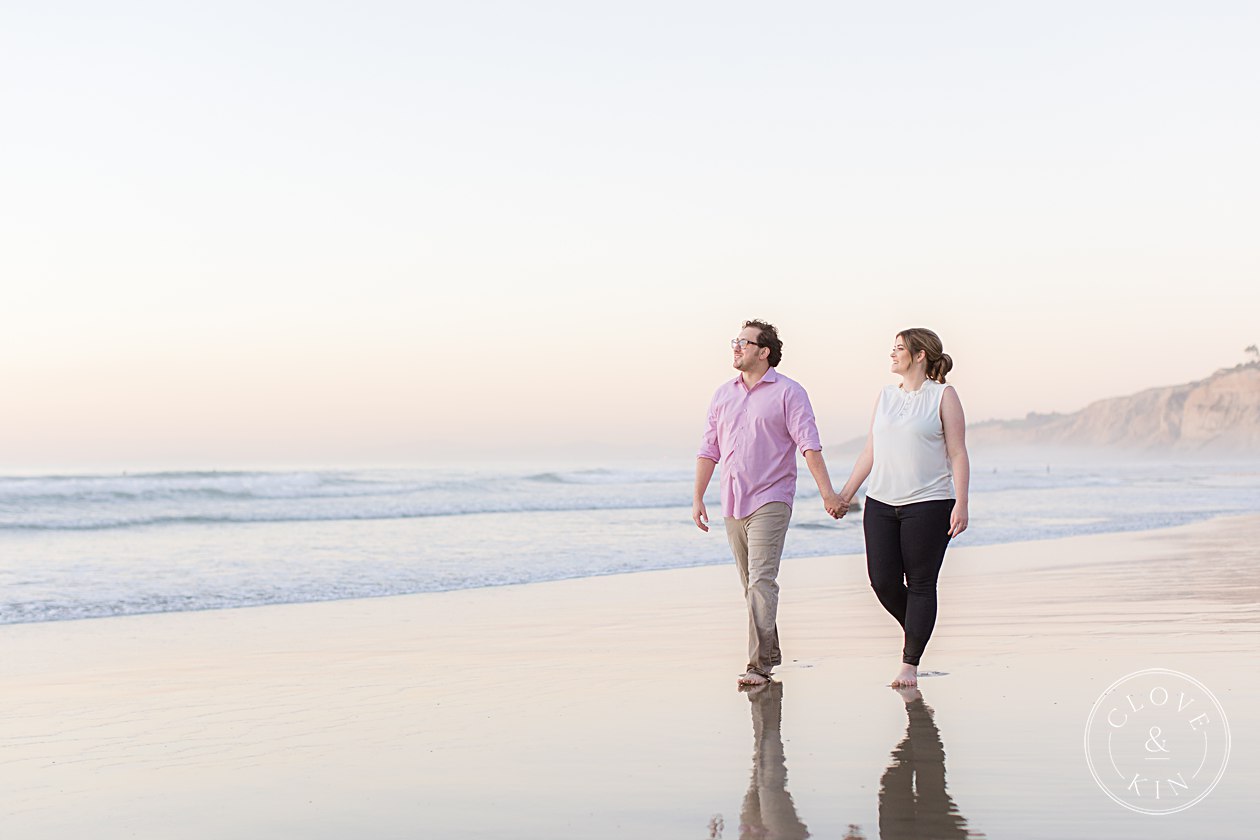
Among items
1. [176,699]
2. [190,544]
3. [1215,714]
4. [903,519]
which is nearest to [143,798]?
[176,699]

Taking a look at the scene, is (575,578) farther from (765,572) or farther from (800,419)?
(800,419)

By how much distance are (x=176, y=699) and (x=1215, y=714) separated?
15.9 feet

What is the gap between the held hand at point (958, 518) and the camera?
564 cm

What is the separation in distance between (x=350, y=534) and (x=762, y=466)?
1415cm

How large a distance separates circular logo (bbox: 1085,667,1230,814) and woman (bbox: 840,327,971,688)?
0.97 m

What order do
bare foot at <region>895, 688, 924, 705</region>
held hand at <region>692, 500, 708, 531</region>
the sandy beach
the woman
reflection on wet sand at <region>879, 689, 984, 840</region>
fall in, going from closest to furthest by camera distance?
reflection on wet sand at <region>879, 689, 984, 840</region> < the sandy beach < bare foot at <region>895, 688, 924, 705</region> < the woman < held hand at <region>692, 500, 708, 531</region>

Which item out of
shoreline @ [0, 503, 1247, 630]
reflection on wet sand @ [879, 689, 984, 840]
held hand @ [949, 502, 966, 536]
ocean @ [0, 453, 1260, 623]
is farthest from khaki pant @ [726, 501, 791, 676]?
ocean @ [0, 453, 1260, 623]

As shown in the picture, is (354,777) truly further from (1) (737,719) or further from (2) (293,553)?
(2) (293,553)

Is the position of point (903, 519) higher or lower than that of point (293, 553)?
higher

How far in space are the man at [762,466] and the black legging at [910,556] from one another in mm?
402

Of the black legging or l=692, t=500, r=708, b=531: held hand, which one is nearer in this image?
the black legging

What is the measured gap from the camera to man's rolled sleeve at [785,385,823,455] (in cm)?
611

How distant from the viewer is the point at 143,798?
414 cm

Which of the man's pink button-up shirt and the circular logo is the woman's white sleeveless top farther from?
the circular logo
